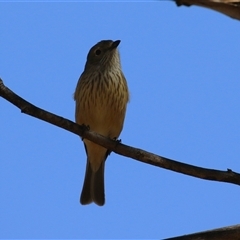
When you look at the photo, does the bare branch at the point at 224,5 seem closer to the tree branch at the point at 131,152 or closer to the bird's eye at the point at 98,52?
the tree branch at the point at 131,152

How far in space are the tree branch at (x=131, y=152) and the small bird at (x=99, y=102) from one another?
1.94m

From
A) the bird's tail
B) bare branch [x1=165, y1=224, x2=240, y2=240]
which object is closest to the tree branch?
bare branch [x1=165, y1=224, x2=240, y2=240]

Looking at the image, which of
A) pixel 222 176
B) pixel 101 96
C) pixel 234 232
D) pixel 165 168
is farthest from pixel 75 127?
pixel 101 96

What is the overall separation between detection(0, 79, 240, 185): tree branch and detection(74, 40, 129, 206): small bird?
1.94m

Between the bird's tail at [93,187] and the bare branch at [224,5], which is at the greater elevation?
the bird's tail at [93,187]

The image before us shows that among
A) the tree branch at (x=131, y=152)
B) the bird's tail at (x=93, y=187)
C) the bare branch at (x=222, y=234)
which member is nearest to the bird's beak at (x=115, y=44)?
the bird's tail at (x=93, y=187)

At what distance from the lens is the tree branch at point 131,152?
398 centimetres

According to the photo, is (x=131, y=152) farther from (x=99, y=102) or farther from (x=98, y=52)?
(x=98, y=52)

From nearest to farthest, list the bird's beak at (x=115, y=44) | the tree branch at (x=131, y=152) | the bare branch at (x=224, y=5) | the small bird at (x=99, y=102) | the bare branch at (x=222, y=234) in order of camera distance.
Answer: the bare branch at (x=224, y=5) < the bare branch at (x=222, y=234) < the tree branch at (x=131, y=152) < the small bird at (x=99, y=102) < the bird's beak at (x=115, y=44)

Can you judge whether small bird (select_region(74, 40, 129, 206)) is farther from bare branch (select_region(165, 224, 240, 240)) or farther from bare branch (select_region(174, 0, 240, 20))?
bare branch (select_region(174, 0, 240, 20))

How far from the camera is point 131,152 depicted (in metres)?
4.45

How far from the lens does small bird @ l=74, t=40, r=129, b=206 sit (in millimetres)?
6570

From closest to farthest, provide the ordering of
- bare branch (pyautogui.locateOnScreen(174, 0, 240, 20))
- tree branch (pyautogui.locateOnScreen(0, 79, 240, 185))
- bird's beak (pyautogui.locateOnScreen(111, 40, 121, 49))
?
bare branch (pyautogui.locateOnScreen(174, 0, 240, 20)) → tree branch (pyautogui.locateOnScreen(0, 79, 240, 185)) → bird's beak (pyautogui.locateOnScreen(111, 40, 121, 49))

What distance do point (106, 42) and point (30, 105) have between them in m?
3.25
